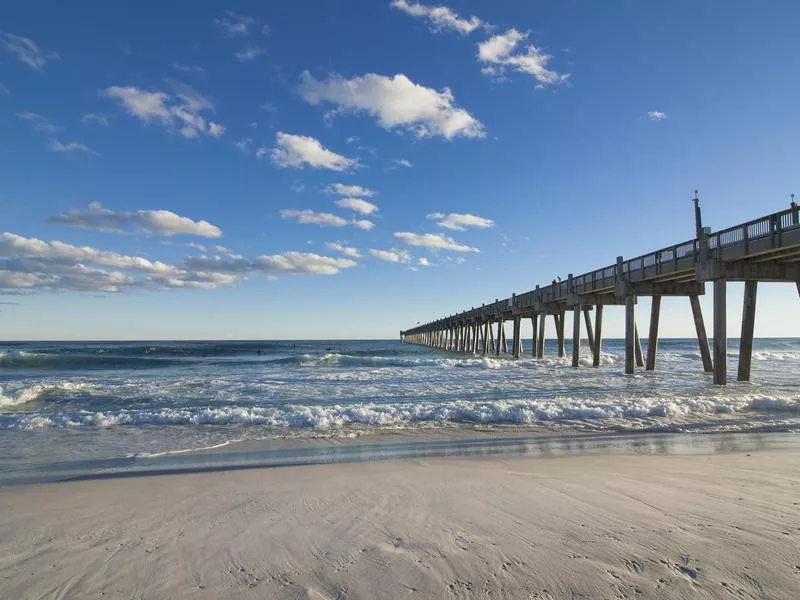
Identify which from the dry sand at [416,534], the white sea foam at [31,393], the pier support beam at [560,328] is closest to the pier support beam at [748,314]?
the dry sand at [416,534]

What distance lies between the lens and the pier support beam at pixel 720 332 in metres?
17.4

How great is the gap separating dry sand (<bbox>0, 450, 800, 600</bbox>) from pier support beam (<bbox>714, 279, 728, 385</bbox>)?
13.4m

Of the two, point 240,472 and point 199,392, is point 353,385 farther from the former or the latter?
point 240,472

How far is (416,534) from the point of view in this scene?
3.78 meters

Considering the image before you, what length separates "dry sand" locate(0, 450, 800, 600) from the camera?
297 cm

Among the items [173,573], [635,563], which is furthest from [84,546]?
[635,563]

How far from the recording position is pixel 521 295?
3900 centimetres

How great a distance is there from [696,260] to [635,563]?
19058mm

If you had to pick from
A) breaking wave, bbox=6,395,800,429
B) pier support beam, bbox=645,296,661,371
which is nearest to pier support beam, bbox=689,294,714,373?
pier support beam, bbox=645,296,661,371

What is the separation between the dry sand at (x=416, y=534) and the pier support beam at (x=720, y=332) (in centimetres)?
1342

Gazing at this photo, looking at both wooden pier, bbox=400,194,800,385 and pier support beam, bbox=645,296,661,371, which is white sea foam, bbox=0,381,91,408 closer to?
wooden pier, bbox=400,194,800,385

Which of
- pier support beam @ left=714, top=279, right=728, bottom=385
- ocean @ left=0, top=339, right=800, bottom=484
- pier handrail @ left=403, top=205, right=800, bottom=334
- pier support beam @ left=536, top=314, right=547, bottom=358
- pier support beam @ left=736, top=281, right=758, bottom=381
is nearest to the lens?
ocean @ left=0, top=339, right=800, bottom=484

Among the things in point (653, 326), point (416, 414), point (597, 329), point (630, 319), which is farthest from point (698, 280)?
point (416, 414)

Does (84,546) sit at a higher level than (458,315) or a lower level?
lower
